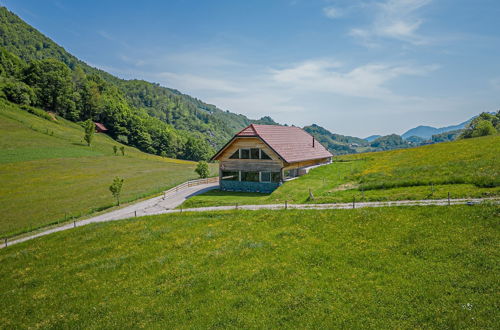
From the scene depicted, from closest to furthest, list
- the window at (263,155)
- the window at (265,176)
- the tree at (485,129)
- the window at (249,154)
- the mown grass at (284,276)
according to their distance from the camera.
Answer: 1. the mown grass at (284,276)
2. the window at (265,176)
3. the window at (263,155)
4. the window at (249,154)
5. the tree at (485,129)

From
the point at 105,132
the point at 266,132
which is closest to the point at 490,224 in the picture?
the point at 266,132

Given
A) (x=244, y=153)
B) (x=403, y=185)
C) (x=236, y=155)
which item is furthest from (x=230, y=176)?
(x=403, y=185)

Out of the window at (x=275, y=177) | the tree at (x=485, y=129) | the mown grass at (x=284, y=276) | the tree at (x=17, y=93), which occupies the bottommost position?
the mown grass at (x=284, y=276)

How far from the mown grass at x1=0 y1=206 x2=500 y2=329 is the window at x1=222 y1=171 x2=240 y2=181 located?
62.4ft

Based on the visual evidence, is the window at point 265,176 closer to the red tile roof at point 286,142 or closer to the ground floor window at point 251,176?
the ground floor window at point 251,176

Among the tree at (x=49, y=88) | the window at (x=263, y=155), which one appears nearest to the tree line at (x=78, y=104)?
the tree at (x=49, y=88)

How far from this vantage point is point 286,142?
40469 millimetres

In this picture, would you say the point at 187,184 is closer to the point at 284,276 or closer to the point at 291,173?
the point at 291,173

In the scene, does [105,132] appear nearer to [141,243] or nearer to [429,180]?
[141,243]

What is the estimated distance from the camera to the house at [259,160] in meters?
36.4

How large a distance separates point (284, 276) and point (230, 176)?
2776cm

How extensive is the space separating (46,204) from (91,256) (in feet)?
91.0

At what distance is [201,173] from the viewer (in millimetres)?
53250

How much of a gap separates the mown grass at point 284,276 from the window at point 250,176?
1761 cm
